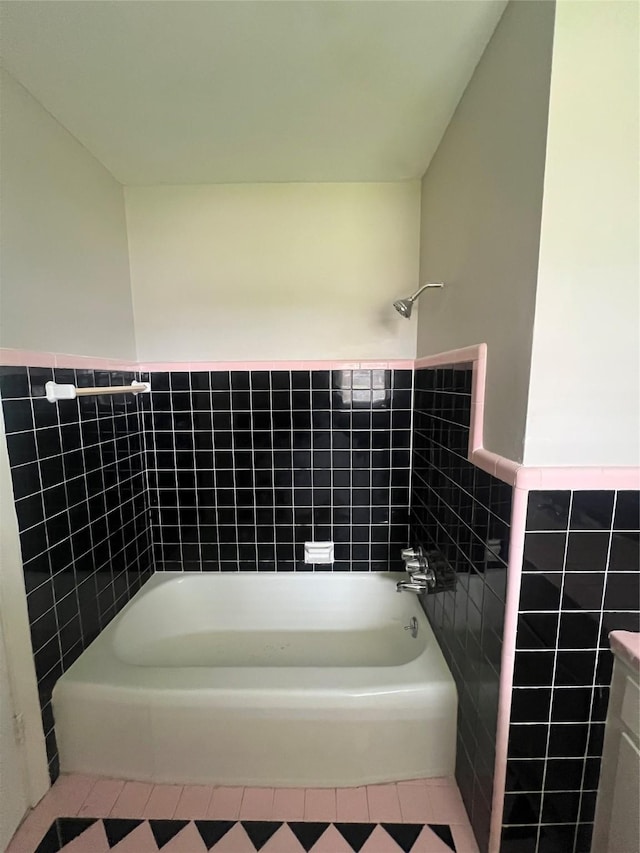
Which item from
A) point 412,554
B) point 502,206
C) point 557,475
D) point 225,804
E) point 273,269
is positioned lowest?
point 225,804

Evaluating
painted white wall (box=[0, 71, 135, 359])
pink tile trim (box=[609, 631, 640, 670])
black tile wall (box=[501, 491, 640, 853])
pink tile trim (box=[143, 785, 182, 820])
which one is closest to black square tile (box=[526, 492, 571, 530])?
black tile wall (box=[501, 491, 640, 853])

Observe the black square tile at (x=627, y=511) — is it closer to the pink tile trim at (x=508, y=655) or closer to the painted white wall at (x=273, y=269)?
the pink tile trim at (x=508, y=655)

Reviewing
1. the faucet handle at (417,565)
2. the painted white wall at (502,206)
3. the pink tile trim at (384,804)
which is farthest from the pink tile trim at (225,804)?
the painted white wall at (502,206)

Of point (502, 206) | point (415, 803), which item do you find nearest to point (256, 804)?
point (415, 803)

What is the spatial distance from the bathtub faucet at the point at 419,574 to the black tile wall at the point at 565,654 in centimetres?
57

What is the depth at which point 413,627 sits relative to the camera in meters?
1.60

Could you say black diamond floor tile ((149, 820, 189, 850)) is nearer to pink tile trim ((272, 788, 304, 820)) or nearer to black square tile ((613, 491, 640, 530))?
pink tile trim ((272, 788, 304, 820))

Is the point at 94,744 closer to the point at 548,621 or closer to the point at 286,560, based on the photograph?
the point at 286,560

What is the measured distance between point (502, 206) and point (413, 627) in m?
1.58

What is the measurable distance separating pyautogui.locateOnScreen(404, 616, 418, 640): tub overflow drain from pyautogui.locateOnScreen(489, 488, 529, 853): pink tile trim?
0.60 m

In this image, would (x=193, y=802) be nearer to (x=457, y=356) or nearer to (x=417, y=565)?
(x=417, y=565)

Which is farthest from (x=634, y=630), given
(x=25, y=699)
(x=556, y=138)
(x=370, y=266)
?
(x=25, y=699)

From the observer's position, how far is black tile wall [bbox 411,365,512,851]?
952 millimetres

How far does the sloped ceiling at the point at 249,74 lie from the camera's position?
905 mm
